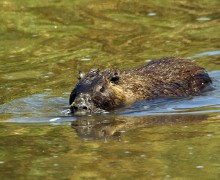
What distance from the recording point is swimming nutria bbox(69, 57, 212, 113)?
11148 mm

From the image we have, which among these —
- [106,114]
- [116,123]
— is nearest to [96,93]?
[106,114]

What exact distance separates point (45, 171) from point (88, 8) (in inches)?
460

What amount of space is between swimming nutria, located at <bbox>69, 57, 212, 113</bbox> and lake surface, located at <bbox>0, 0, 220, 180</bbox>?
202 millimetres

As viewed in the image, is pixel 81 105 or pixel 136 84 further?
pixel 136 84

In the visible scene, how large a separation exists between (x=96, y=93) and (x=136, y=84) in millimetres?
780

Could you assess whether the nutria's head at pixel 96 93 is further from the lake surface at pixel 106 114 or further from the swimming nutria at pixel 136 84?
the lake surface at pixel 106 114

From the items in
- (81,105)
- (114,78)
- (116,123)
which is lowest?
(116,123)

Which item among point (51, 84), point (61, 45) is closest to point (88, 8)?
point (61, 45)

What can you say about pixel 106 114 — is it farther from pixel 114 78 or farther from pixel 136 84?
pixel 136 84

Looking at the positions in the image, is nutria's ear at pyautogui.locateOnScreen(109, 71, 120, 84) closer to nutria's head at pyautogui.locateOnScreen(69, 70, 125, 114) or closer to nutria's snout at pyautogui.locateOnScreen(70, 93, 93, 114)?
nutria's head at pyautogui.locateOnScreen(69, 70, 125, 114)

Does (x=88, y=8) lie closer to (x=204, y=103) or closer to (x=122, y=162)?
(x=204, y=103)

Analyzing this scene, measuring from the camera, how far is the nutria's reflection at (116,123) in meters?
9.70

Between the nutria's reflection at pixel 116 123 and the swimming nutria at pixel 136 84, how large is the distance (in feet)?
1.44

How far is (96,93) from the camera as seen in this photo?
11266 mm
